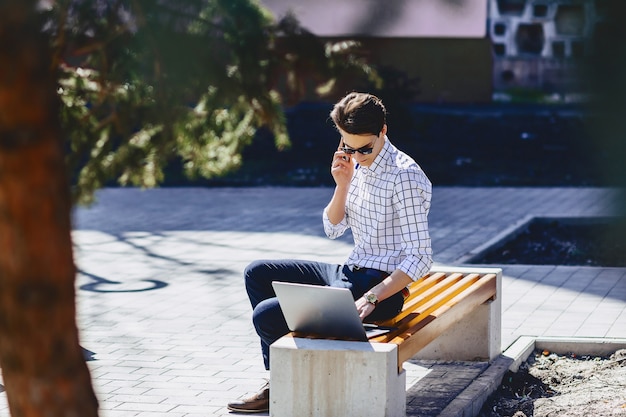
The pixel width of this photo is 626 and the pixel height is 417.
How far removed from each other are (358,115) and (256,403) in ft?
4.65

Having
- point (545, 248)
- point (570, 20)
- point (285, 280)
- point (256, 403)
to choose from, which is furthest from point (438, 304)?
point (545, 248)

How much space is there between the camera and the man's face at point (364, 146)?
465cm

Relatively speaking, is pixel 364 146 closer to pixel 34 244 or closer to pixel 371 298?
pixel 371 298

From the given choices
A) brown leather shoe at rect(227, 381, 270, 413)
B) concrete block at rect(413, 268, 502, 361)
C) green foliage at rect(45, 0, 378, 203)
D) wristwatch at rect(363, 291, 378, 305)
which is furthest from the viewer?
concrete block at rect(413, 268, 502, 361)


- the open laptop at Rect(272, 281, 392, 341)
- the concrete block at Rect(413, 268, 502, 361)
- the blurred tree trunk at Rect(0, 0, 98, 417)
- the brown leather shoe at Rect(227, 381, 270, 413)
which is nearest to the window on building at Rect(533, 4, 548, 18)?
the blurred tree trunk at Rect(0, 0, 98, 417)

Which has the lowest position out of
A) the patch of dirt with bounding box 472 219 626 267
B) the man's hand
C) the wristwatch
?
the patch of dirt with bounding box 472 219 626 267

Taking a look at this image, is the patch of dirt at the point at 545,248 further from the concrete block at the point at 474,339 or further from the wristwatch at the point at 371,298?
the wristwatch at the point at 371,298

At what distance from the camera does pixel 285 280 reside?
4.84m

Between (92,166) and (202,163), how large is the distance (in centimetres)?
69

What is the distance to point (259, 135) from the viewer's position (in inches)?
815

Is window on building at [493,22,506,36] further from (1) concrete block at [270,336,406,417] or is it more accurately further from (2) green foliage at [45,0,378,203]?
(1) concrete block at [270,336,406,417]

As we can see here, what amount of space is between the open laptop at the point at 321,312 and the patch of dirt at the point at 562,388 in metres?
0.96

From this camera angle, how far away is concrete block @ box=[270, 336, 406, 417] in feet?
13.2

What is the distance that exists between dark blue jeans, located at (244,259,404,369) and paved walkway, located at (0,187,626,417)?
50 cm
